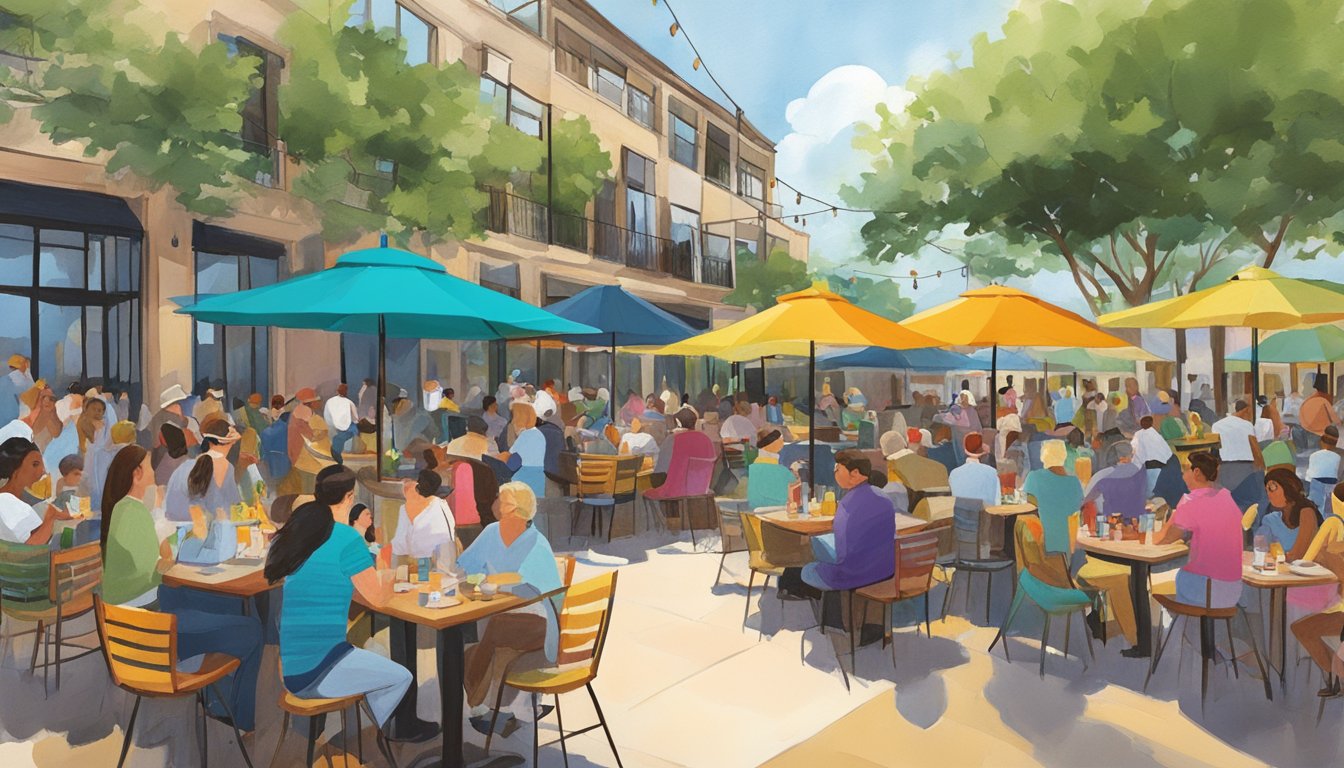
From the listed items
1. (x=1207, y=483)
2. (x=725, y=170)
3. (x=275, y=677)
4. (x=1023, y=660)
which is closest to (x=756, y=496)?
(x=1023, y=660)

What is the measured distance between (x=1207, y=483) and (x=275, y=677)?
6566 mm

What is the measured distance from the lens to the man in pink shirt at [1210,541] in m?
6.00

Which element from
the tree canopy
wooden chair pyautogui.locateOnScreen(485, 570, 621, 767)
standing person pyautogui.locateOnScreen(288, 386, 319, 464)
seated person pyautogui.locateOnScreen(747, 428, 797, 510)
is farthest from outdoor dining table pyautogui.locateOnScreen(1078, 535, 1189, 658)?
the tree canopy

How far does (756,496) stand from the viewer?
8906 millimetres

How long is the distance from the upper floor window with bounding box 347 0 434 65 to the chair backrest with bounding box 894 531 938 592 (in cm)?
1570

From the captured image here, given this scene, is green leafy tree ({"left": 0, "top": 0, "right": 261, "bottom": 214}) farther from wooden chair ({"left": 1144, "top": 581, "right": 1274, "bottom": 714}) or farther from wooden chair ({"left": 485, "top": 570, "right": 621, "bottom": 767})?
wooden chair ({"left": 1144, "top": 581, "right": 1274, "bottom": 714})

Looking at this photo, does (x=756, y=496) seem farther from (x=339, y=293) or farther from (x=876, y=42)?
(x=876, y=42)

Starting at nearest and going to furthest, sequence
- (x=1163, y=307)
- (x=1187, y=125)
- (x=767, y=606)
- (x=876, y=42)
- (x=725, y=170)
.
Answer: (x=767, y=606), (x=1163, y=307), (x=1187, y=125), (x=876, y=42), (x=725, y=170)

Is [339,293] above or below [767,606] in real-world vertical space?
above

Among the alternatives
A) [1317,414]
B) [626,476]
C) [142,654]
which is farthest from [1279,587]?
[1317,414]

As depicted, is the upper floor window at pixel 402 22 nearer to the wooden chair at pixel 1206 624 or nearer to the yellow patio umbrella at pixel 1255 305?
the yellow patio umbrella at pixel 1255 305

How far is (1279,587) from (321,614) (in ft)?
19.5

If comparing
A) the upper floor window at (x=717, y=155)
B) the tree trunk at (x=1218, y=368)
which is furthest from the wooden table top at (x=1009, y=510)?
the upper floor window at (x=717, y=155)

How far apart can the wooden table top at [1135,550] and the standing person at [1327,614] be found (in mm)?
792
